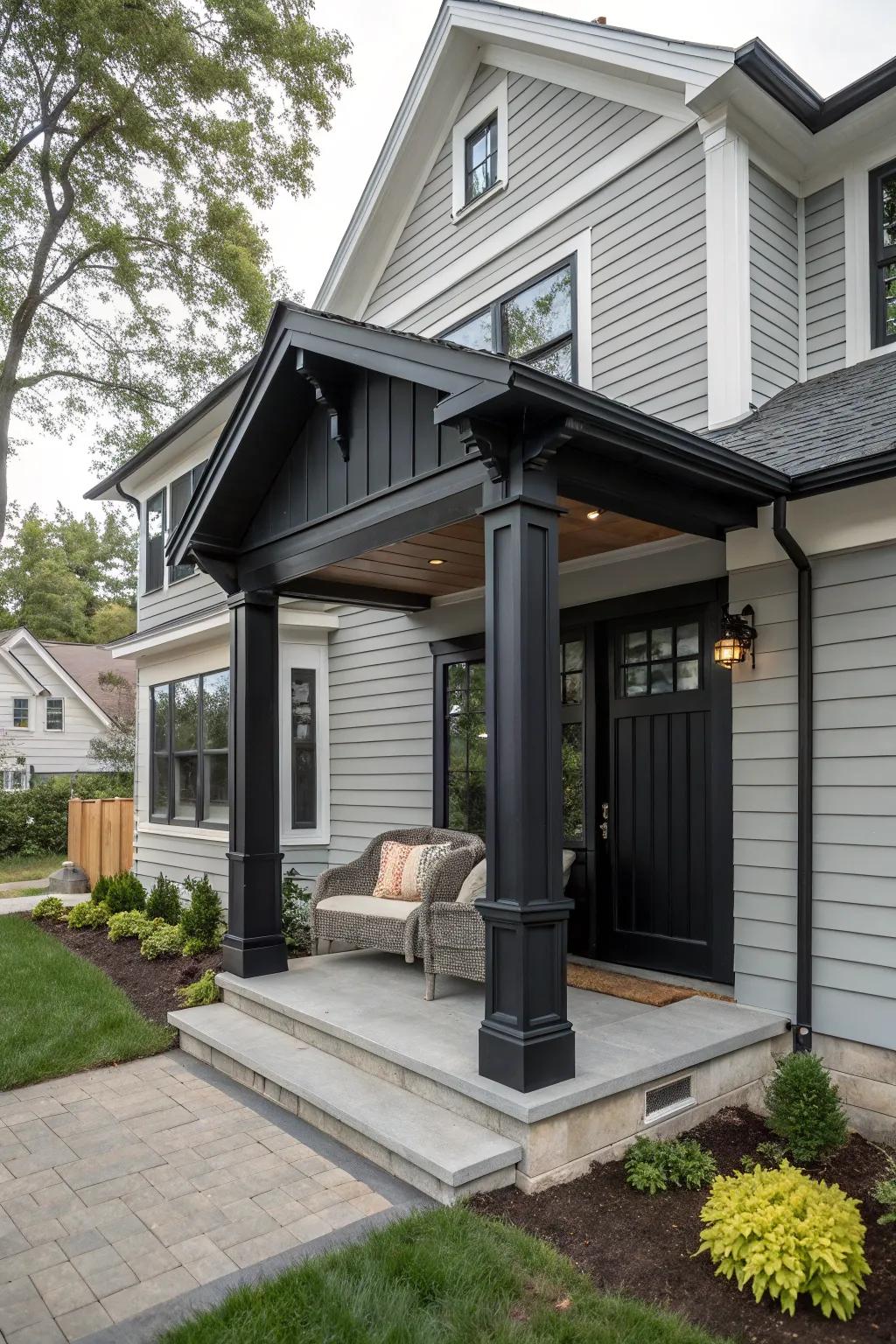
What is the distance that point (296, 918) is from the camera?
7.07m

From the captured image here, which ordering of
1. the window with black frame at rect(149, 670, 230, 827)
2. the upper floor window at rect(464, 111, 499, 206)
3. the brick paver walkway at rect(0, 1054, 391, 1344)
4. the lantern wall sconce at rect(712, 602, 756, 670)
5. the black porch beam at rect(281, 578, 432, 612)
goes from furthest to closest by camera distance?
the window with black frame at rect(149, 670, 230, 827) → the upper floor window at rect(464, 111, 499, 206) → the black porch beam at rect(281, 578, 432, 612) → the lantern wall sconce at rect(712, 602, 756, 670) → the brick paver walkway at rect(0, 1054, 391, 1344)

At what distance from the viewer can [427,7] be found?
13.4 metres

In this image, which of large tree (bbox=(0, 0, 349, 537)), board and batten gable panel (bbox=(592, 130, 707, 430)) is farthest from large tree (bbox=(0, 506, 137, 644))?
board and batten gable panel (bbox=(592, 130, 707, 430))

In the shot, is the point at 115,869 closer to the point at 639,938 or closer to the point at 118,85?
the point at 639,938

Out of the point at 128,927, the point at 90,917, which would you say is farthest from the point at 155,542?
the point at 128,927

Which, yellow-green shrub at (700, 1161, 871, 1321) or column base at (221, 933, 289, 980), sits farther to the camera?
column base at (221, 933, 289, 980)

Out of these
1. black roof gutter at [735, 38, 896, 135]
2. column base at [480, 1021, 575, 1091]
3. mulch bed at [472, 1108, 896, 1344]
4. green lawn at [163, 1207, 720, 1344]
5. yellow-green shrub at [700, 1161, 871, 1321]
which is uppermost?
black roof gutter at [735, 38, 896, 135]

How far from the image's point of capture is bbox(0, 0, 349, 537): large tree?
485 inches

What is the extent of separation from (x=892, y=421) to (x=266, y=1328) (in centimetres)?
424

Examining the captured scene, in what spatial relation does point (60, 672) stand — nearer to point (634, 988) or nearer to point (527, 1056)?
point (634, 988)

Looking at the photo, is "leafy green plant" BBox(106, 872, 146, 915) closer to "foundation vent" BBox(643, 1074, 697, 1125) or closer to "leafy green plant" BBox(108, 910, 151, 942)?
"leafy green plant" BBox(108, 910, 151, 942)

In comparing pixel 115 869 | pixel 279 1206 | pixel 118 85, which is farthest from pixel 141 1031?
pixel 118 85

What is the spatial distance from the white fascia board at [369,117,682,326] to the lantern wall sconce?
319 centimetres

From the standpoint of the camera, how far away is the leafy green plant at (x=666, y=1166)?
3.37m
